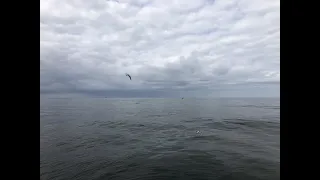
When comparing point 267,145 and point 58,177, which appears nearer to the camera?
point 58,177

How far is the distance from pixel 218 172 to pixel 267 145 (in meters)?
10.3
